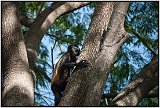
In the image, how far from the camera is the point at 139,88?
441 cm

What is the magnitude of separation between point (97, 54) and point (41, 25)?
6.98 feet

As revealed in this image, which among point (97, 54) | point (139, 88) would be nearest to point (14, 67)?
point (97, 54)

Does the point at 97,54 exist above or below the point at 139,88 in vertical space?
above

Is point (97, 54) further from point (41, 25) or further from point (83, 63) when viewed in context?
point (41, 25)

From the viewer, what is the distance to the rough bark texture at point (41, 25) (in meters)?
5.39

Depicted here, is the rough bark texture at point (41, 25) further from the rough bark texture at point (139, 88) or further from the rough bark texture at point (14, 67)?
the rough bark texture at point (139, 88)

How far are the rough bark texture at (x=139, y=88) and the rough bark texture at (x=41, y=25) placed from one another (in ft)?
4.67

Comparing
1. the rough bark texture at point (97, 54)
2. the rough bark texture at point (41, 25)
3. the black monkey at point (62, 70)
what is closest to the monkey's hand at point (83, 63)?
the rough bark texture at point (97, 54)

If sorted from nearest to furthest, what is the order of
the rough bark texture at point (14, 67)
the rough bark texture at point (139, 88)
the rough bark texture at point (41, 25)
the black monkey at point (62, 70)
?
1. the rough bark texture at point (14, 67)
2. the rough bark texture at point (139, 88)
3. the rough bark texture at point (41, 25)
4. the black monkey at point (62, 70)

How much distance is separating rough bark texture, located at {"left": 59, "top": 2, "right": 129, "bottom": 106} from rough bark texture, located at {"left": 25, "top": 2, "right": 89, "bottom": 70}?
4.13 ft

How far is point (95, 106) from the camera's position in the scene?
3.76m

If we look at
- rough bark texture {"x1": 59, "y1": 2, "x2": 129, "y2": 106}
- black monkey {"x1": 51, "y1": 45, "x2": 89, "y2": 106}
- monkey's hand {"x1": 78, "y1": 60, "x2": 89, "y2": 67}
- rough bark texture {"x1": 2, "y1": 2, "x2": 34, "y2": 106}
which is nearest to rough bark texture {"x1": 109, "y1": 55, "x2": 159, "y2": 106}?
rough bark texture {"x1": 59, "y1": 2, "x2": 129, "y2": 106}

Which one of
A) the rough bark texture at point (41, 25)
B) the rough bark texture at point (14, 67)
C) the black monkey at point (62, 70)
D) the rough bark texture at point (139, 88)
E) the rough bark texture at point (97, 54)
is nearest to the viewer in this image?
the rough bark texture at point (97, 54)

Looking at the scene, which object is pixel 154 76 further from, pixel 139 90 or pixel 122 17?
pixel 122 17
